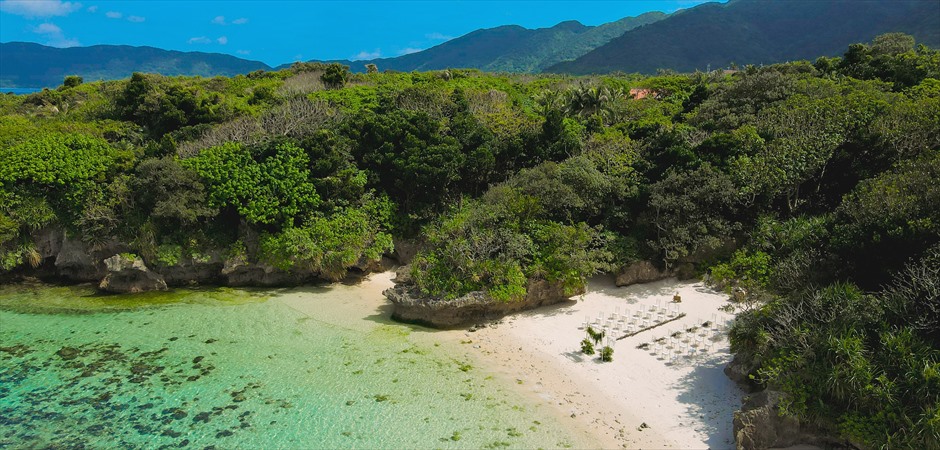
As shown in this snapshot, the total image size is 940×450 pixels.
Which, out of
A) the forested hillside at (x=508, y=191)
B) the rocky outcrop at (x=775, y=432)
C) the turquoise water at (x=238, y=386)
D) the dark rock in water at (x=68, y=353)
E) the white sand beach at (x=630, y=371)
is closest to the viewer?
the rocky outcrop at (x=775, y=432)

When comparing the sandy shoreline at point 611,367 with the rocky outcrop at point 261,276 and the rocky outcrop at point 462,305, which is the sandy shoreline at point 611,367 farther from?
the rocky outcrop at point 261,276

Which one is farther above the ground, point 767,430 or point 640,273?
point 640,273

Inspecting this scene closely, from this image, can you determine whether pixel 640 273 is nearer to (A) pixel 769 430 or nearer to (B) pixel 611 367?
(B) pixel 611 367

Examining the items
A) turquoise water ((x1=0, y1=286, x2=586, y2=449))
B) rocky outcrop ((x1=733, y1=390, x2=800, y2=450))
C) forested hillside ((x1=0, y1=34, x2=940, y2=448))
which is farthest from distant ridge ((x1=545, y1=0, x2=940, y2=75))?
turquoise water ((x1=0, y1=286, x2=586, y2=449))

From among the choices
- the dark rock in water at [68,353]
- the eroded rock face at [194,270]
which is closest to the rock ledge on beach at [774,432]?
the dark rock in water at [68,353]

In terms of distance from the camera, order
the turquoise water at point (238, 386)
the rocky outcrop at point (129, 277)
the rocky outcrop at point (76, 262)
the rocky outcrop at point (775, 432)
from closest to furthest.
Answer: the rocky outcrop at point (775, 432) → the turquoise water at point (238, 386) → the rocky outcrop at point (129, 277) → the rocky outcrop at point (76, 262)

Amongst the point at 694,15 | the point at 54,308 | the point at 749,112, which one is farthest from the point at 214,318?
the point at 694,15

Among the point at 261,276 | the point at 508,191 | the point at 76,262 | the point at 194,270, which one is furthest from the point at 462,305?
the point at 76,262
